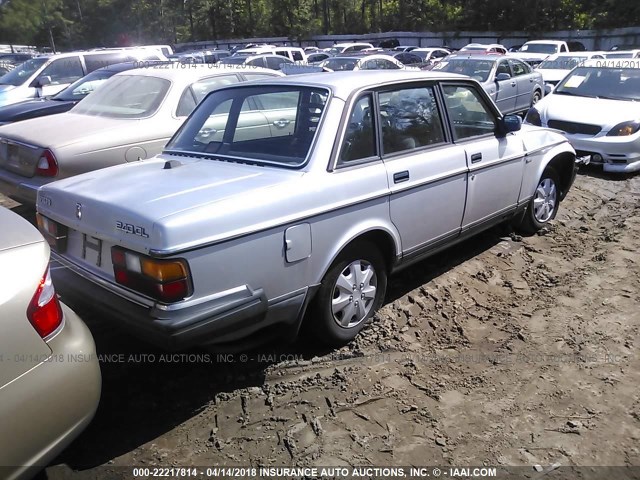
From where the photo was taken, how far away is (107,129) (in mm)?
5766

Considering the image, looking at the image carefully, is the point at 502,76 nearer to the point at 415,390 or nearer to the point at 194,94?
the point at 194,94

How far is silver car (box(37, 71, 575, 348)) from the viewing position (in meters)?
2.82

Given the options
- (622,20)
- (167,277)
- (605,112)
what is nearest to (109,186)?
(167,277)

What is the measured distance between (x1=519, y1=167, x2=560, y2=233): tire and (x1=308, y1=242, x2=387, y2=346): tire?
2420 mm

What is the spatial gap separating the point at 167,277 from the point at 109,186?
92 centimetres

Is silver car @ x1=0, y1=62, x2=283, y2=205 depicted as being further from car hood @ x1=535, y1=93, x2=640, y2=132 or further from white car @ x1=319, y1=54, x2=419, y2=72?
white car @ x1=319, y1=54, x2=419, y2=72

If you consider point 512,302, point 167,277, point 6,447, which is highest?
point 167,277

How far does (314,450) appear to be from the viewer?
112 inches

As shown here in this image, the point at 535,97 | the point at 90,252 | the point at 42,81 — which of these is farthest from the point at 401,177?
the point at 535,97

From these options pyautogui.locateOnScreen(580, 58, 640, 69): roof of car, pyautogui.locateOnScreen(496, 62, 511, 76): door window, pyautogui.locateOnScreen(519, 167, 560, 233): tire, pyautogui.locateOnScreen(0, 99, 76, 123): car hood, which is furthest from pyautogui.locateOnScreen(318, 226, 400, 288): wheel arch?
pyautogui.locateOnScreen(496, 62, 511, 76): door window

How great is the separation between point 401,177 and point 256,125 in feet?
3.83

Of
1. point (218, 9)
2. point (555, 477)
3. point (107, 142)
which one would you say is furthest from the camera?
point (218, 9)

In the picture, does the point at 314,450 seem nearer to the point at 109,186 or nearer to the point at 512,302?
Result: the point at 109,186

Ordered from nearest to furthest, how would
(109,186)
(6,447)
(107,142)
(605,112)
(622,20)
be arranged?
(6,447), (109,186), (107,142), (605,112), (622,20)
